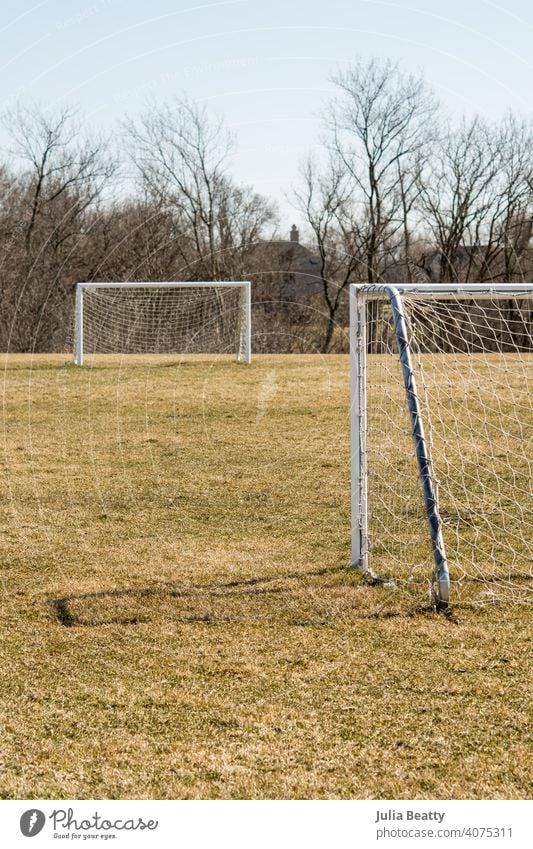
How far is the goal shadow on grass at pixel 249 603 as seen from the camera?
5121 mm

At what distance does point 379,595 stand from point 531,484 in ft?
12.1

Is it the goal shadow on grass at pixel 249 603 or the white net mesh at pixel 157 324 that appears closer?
the goal shadow on grass at pixel 249 603

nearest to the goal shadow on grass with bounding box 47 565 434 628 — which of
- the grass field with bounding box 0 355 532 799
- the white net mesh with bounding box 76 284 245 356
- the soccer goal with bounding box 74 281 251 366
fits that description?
the grass field with bounding box 0 355 532 799

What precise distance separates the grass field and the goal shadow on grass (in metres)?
0.02

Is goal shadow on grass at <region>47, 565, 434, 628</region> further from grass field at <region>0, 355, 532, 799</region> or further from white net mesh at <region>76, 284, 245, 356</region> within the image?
white net mesh at <region>76, 284, 245, 356</region>

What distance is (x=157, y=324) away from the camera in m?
24.4

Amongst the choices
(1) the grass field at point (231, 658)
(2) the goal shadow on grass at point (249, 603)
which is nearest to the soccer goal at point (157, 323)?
(1) the grass field at point (231, 658)

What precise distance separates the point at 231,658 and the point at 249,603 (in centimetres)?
88

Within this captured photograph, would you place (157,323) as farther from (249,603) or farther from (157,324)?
(249,603)

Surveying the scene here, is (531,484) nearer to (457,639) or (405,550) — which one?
(405,550)

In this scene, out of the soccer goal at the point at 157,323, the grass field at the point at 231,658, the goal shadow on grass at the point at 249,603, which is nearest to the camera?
the grass field at the point at 231,658

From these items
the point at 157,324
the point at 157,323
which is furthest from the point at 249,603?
the point at 157,323

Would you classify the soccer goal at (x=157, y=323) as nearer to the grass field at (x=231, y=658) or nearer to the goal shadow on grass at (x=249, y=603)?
the grass field at (x=231, y=658)

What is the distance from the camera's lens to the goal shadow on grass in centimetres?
512
